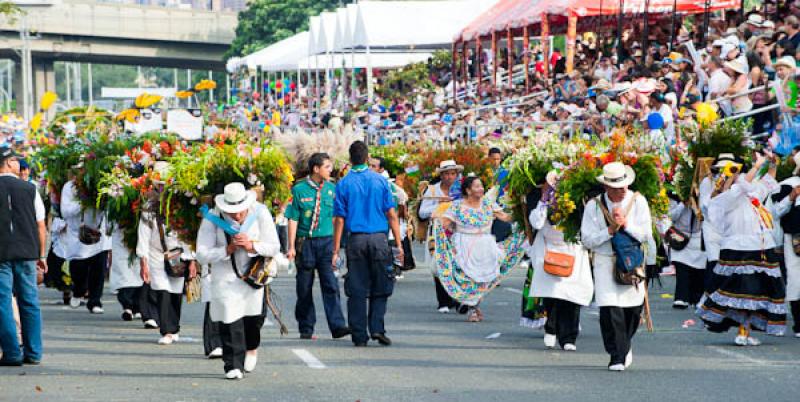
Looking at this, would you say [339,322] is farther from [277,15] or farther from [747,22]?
[277,15]

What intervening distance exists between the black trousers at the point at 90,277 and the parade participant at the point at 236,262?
6.11 metres

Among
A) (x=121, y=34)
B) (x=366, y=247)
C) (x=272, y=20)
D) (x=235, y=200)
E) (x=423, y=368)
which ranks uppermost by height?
(x=272, y=20)

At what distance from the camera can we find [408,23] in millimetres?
39375

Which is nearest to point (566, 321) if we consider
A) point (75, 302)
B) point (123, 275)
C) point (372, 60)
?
point (123, 275)

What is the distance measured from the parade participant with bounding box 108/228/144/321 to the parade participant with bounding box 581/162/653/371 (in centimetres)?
556

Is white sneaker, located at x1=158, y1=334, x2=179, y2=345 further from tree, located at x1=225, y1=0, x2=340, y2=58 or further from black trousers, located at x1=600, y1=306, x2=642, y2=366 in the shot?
tree, located at x1=225, y1=0, x2=340, y2=58

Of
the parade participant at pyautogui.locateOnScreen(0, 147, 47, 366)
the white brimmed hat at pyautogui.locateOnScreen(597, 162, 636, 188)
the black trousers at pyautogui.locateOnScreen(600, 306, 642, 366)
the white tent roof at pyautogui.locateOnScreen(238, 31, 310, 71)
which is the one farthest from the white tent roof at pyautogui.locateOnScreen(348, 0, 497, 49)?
the black trousers at pyautogui.locateOnScreen(600, 306, 642, 366)

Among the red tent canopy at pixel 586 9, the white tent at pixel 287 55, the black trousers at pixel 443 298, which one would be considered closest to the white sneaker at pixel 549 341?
the black trousers at pixel 443 298

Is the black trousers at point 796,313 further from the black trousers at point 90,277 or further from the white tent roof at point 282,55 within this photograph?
the white tent roof at point 282,55

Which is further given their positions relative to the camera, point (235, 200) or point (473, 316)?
point (473, 316)

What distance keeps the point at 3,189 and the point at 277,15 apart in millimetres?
81890

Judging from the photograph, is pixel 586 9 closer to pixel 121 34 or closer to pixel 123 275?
pixel 123 275

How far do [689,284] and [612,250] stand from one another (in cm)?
529

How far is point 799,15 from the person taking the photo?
22.0 meters
